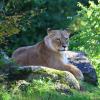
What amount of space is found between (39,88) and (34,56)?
2895 mm

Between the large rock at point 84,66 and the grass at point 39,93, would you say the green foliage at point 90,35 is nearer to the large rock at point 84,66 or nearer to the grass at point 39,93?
the large rock at point 84,66

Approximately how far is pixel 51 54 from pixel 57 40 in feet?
1.50

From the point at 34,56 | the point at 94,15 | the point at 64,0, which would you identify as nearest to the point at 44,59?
the point at 34,56

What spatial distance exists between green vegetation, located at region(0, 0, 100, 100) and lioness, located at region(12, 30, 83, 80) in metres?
0.94

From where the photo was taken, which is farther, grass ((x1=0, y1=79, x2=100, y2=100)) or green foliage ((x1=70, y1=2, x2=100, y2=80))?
green foliage ((x1=70, y1=2, x2=100, y2=80))

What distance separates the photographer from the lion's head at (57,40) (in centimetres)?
1268

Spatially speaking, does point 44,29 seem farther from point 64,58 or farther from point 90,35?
point 64,58

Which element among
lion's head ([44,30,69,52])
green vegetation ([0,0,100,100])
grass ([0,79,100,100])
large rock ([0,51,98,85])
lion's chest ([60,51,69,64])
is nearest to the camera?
green vegetation ([0,0,100,100])

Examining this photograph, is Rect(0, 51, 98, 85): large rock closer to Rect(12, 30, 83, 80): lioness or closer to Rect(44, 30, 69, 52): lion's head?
Rect(12, 30, 83, 80): lioness

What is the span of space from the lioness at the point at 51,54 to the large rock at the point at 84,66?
468 millimetres

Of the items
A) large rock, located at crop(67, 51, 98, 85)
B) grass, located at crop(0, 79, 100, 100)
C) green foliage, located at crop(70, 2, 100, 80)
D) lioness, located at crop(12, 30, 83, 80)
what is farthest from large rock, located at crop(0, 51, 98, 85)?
green foliage, located at crop(70, 2, 100, 80)

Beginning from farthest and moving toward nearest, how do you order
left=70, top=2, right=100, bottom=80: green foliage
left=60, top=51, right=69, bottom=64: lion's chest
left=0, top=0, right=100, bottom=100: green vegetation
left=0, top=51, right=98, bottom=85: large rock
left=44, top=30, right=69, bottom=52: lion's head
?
left=70, top=2, right=100, bottom=80: green foliage
left=60, top=51, right=69, bottom=64: lion's chest
left=0, top=51, right=98, bottom=85: large rock
left=44, top=30, right=69, bottom=52: lion's head
left=0, top=0, right=100, bottom=100: green vegetation

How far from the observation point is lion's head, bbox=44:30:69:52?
12680 millimetres

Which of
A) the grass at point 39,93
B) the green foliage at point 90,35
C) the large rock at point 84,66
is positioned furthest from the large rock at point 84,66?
the green foliage at point 90,35
